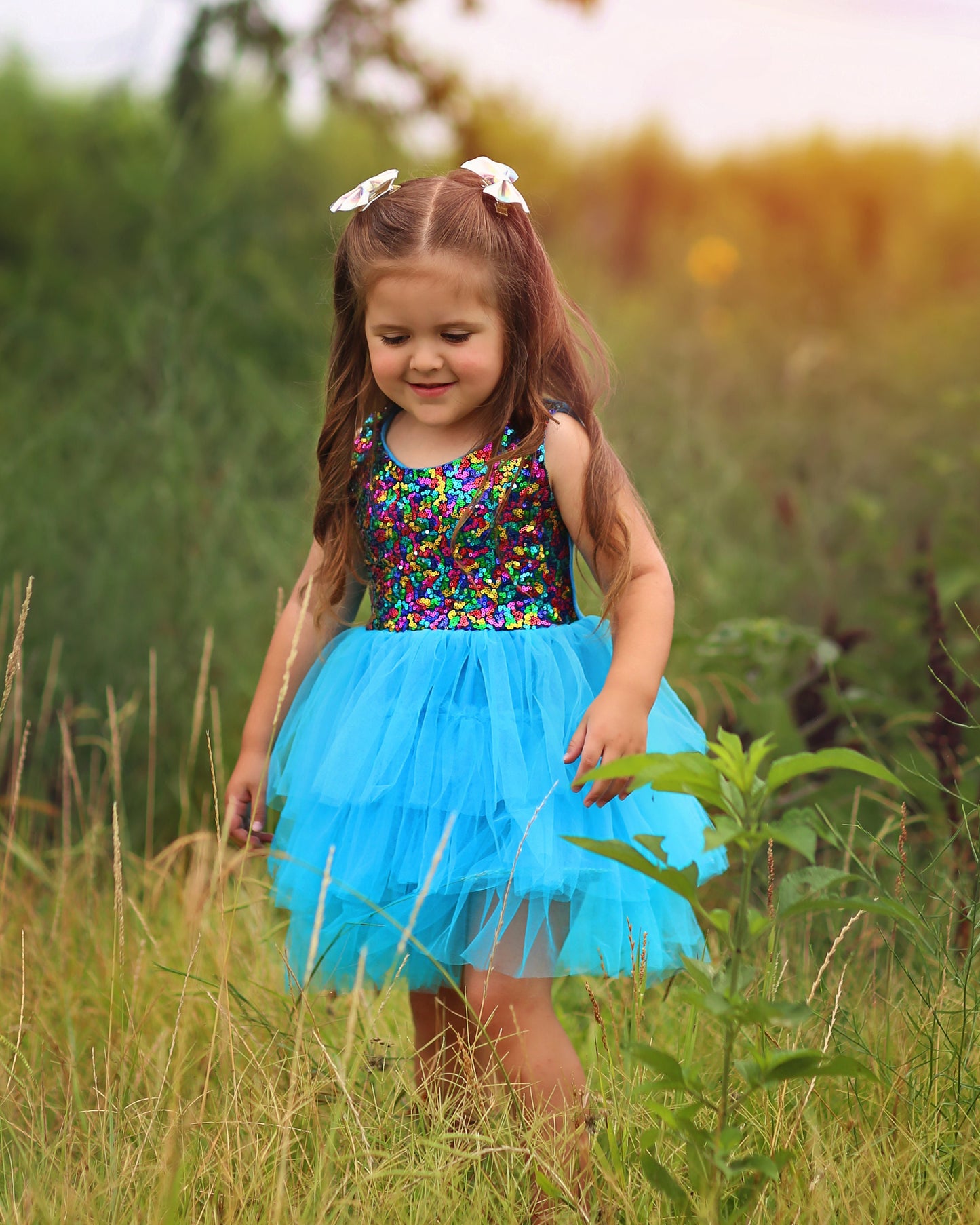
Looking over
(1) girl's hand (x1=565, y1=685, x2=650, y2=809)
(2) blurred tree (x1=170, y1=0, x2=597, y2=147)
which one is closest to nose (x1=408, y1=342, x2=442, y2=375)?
(1) girl's hand (x1=565, y1=685, x2=650, y2=809)

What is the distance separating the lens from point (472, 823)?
5.61ft

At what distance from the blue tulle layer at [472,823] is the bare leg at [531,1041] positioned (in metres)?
0.05

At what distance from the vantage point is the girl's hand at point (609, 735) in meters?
1.59

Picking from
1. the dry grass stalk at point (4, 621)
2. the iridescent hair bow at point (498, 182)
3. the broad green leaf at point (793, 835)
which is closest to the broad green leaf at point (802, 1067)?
the broad green leaf at point (793, 835)

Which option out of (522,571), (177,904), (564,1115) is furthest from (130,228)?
(564,1115)

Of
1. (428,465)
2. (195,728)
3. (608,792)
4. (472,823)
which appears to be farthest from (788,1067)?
(195,728)

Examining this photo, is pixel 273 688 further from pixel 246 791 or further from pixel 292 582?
pixel 292 582

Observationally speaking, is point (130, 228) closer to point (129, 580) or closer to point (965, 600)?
point (129, 580)

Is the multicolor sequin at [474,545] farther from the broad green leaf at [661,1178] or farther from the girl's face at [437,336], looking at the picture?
the broad green leaf at [661,1178]

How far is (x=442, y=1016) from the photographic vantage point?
6.38 feet

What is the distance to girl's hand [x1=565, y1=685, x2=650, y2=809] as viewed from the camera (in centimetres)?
159

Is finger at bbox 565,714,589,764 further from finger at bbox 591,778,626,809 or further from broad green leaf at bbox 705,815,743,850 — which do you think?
broad green leaf at bbox 705,815,743,850

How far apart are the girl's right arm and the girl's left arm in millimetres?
436

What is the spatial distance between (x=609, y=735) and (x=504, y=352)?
0.65 meters
